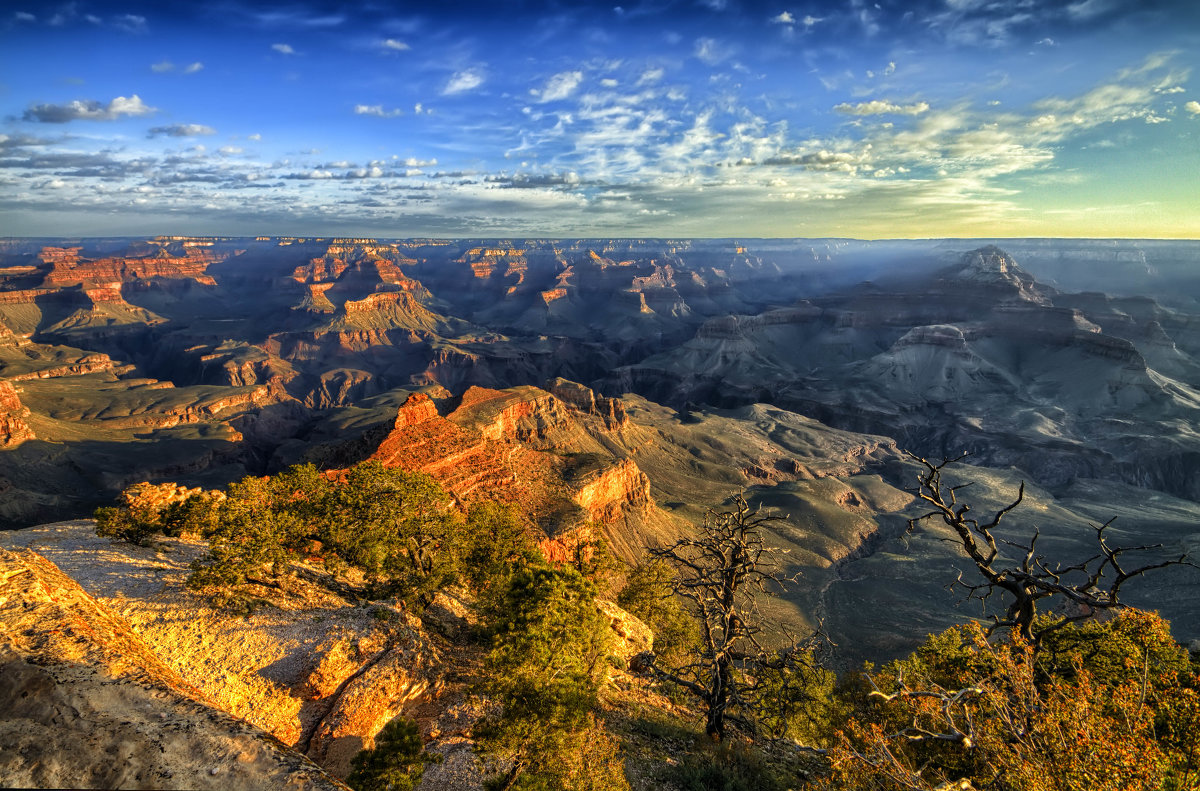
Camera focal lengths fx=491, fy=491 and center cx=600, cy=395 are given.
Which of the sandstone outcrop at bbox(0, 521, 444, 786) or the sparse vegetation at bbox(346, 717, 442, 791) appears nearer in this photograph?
the sparse vegetation at bbox(346, 717, 442, 791)

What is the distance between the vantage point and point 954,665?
21.3 metres

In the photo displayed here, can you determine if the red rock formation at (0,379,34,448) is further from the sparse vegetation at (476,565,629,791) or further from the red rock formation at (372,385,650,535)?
the sparse vegetation at (476,565,629,791)

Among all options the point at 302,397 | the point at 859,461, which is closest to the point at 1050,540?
the point at 859,461

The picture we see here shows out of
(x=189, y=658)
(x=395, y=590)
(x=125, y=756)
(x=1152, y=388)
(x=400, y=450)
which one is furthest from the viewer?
(x=1152, y=388)

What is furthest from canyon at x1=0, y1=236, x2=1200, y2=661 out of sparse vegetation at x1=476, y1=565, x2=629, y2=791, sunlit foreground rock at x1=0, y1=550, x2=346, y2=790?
sunlit foreground rock at x1=0, y1=550, x2=346, y2=790

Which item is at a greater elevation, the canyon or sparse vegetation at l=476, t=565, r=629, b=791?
sparse vegetation at l=476, t=565, r=629, b=791

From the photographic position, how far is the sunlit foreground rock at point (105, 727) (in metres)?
8.31

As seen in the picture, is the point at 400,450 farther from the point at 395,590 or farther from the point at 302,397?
the point at 302,397

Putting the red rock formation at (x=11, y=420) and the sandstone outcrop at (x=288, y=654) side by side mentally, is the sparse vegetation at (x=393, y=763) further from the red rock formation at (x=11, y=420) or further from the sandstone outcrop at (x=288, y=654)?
the red rock formation at (x=11, y=420)

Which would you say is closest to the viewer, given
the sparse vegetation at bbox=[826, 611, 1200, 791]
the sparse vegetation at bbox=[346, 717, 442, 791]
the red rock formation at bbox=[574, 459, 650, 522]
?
the sparse vegetation at bbox=[826, 611, 1200, 791]

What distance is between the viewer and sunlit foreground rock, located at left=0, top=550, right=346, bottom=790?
831 cm

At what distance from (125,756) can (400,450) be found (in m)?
49.1

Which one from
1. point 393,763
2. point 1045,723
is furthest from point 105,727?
point 1045,723

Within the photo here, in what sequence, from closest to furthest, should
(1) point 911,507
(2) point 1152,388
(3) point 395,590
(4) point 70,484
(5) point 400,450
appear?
(3) point 395,590
(5) point 400,450
(4) point 70,484
(1) point 911,507
(2) point 1152,388
